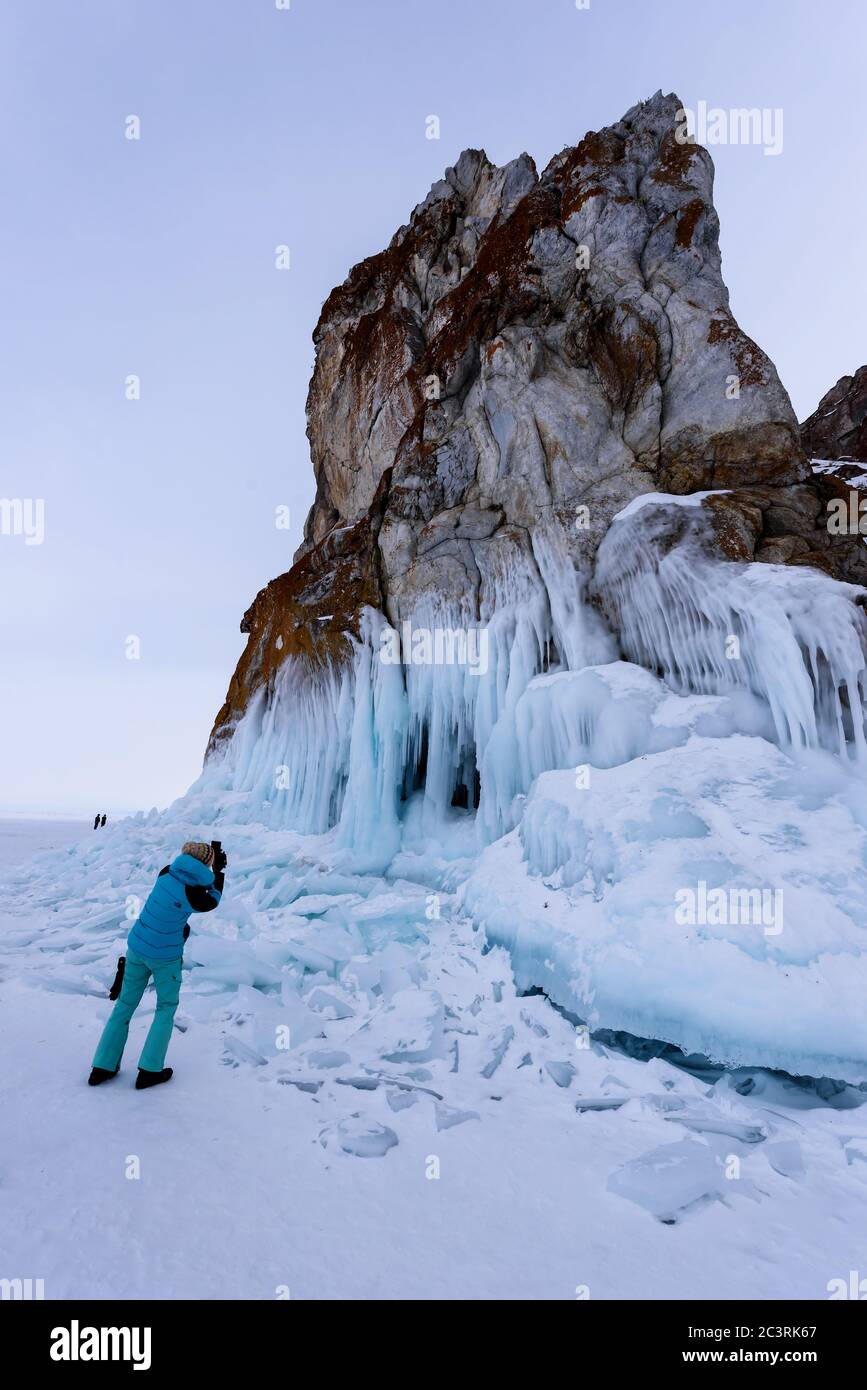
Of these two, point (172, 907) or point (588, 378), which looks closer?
point (172, 907)

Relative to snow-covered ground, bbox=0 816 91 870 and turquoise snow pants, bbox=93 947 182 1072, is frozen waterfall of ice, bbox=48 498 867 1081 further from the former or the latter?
snow-covered ground, bbox=0 816 91 870

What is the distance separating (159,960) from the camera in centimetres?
418

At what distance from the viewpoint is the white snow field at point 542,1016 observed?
2.63 metres

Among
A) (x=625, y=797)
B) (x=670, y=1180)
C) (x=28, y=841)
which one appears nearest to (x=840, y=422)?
(x=625, y=797)

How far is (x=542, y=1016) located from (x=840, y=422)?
32.2m

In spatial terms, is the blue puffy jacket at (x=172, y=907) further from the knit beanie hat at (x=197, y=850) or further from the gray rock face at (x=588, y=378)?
the gray rock face at (x=588, y=378)

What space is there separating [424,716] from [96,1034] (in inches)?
317

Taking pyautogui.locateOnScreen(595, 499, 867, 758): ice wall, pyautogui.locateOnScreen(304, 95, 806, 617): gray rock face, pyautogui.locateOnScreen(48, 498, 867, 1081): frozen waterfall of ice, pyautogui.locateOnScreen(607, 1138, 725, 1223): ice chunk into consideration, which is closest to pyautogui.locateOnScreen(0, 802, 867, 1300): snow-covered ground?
pyautogui.locateOnScreen(607, 1138, 725, 1223): ice chunk

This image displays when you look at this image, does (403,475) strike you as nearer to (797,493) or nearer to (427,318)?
(797,493)

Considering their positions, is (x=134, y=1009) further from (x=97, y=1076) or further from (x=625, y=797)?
(x=625, y=797)

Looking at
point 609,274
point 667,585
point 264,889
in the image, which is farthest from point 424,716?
point 609,274

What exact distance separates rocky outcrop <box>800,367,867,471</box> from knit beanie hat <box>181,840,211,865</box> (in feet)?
94.3

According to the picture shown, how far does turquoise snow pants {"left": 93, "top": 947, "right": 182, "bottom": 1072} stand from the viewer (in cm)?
395

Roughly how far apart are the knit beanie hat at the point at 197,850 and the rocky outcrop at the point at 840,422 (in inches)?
1131
